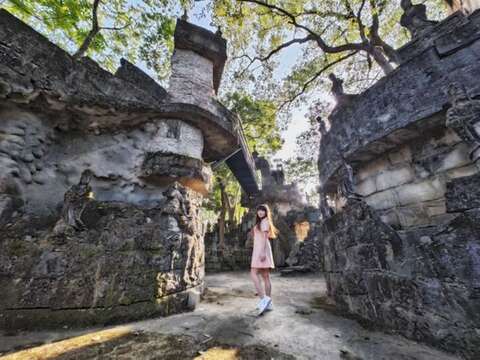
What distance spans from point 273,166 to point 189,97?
38.9 ft

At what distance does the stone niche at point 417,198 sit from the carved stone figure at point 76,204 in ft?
12.0

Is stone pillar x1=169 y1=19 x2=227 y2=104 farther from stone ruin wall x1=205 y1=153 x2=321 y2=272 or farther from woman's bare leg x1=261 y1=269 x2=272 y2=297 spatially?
stone ruin wall x1=205 y1=153 x2=321 y2=272

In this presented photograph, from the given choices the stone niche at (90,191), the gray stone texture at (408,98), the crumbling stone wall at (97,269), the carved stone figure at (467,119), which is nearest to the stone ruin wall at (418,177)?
the gray stone texture at (408,98)

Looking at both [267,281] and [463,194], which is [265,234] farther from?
[463,194]

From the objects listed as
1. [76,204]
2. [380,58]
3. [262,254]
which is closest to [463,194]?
[262,254]

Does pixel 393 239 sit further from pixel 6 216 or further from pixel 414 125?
pixel 6 216

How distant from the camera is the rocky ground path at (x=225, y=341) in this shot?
161 centimetres

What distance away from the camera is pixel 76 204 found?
263 cm

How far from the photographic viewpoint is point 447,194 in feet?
5.99

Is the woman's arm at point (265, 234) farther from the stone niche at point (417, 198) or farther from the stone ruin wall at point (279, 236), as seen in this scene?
the stone ruin wall at point (279, 236)

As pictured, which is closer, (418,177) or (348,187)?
(348,187)

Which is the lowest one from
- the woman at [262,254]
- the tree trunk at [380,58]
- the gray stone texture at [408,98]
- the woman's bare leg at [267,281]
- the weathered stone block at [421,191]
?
the woman's bare leg at [267,281]

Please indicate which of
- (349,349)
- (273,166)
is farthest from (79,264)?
(273,166)

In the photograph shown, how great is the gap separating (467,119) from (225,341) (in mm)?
3446
